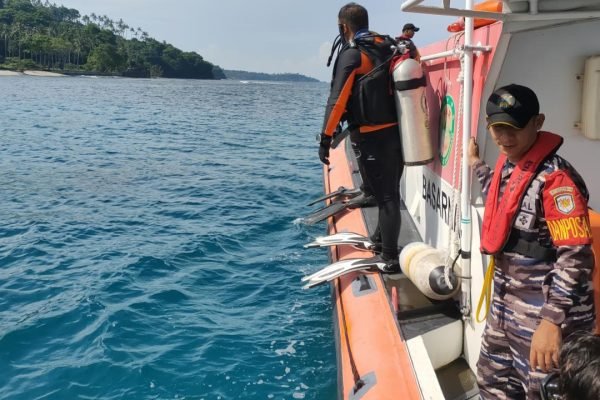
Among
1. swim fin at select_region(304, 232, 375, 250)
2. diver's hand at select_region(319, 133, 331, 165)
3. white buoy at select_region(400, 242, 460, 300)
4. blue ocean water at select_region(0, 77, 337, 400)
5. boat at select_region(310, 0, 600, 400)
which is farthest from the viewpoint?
swim fin at select_region(304, 232, 375, 250)

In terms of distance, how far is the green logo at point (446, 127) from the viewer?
12.4ft

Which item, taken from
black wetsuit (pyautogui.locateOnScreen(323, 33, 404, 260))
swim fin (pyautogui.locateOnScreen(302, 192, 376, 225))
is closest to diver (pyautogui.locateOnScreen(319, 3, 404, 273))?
black wetsuit (pyautogui.locateOnScreen(323, 33, 404, 260))

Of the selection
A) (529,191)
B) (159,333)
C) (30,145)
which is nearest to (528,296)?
(529,191)

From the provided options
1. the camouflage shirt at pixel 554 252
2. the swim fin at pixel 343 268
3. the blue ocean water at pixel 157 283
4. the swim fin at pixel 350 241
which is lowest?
the blue ocean water at pixel 157 283

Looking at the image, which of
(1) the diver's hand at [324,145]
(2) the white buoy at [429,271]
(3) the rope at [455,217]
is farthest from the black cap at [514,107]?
(1) the diver's hand at [324,145]

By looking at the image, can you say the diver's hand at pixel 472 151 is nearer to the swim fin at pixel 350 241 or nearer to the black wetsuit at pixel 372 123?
the black wetsuit at pixel 372 123

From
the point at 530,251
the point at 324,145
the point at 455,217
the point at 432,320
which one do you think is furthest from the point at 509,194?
the point at 324,145

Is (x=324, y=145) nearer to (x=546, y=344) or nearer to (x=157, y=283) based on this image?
(x=546, y=344)

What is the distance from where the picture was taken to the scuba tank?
12.7 feet

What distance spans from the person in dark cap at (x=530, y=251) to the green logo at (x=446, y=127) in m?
1.37

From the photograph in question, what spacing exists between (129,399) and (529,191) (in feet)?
11.3

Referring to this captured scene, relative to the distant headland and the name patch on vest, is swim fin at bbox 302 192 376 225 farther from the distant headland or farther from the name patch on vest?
the distant headland

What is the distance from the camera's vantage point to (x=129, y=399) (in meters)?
4.20

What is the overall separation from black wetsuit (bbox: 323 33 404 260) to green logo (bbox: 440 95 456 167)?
339mm
